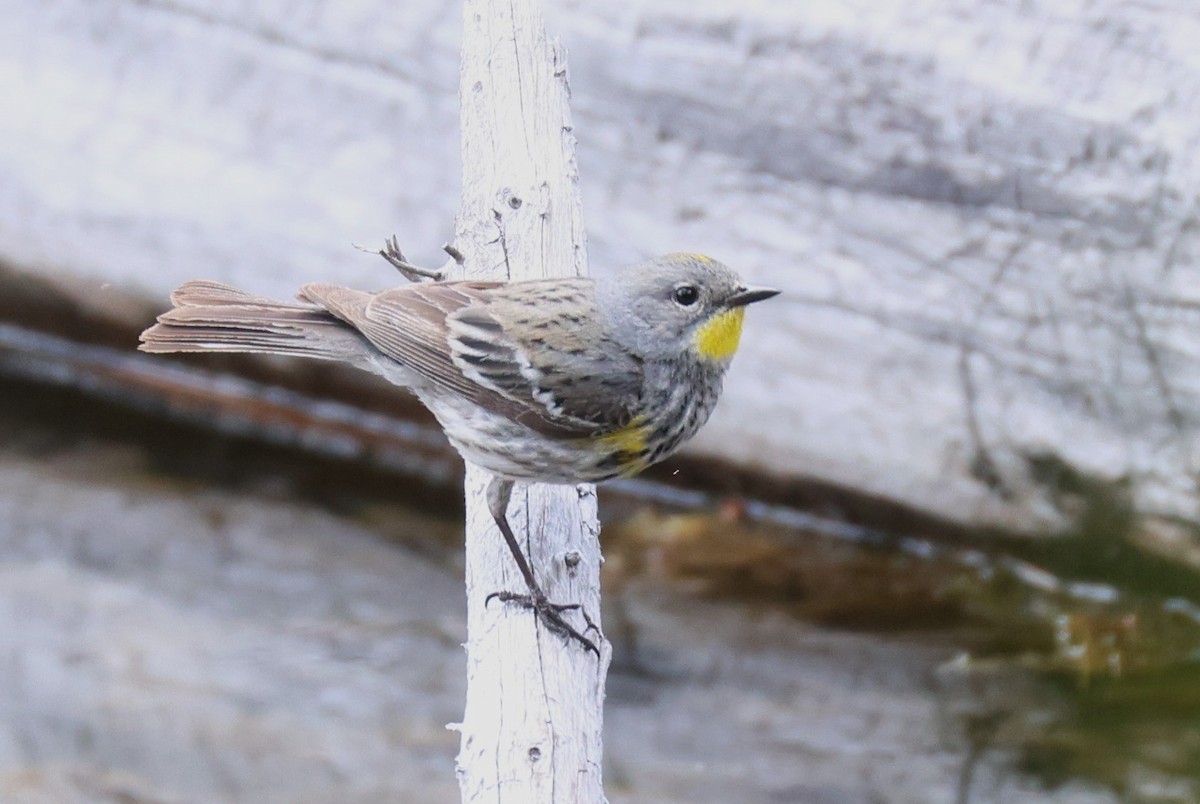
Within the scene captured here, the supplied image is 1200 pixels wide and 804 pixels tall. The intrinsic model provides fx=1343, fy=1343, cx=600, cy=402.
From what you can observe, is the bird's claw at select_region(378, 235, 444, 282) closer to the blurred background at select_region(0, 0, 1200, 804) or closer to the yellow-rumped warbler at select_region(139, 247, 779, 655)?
the yellow-rumped warbler at select_region(139, 247, 779, 655)

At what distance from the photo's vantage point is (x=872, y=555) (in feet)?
23.5

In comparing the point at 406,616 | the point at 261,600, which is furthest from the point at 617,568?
the point at 261,600

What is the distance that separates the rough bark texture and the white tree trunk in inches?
70.7

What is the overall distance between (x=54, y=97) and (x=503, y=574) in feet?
14.9

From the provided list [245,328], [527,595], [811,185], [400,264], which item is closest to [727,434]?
[811,185]

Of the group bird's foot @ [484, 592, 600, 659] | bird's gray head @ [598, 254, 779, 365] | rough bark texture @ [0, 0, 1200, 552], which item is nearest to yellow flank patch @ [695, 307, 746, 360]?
bird's gray head @ [598, 254, 779, 365]

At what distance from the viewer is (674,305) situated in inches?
153

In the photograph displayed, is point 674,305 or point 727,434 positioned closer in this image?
point 674,305

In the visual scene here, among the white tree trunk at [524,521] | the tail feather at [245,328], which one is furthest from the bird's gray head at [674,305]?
the tail feather at [245,328]

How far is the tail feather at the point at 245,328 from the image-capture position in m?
4.01

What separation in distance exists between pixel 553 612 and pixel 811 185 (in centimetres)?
315

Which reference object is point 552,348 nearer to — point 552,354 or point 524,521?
point 552,354

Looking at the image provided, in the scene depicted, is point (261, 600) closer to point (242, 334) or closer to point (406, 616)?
point (406, 616)

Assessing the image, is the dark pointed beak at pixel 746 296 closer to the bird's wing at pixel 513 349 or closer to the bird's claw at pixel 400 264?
the bird's wing at pixel 513 349
